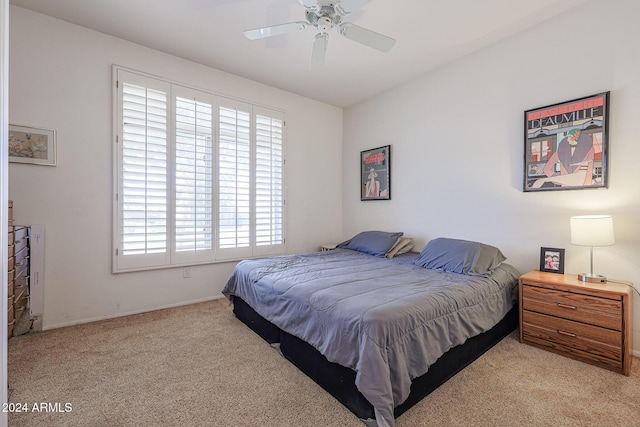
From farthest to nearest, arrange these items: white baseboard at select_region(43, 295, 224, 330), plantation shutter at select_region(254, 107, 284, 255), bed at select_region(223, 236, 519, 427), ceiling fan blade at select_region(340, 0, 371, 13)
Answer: plantation shutter at select_region(254, 107, 284, 255) → white baseboard at select_region(43, 295, 224, 330) → ceiling fan blade at select_region(340, 0, 371, 13) → bed at select_region(223, 236, 519, 427)

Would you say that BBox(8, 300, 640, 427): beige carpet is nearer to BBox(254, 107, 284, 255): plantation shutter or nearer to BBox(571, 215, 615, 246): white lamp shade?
BBox(571, 215, 615, 246): white lamp shade

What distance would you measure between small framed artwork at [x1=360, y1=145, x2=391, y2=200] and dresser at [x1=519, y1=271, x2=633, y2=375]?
6.91ft

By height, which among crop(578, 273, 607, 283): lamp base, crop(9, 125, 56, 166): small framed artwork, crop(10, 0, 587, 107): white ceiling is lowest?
crop(578, 273, 607, 283): lamp base

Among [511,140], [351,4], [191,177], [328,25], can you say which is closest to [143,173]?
[191,177]

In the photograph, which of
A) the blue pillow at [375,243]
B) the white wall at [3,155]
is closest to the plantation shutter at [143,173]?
the white wall at [3,155]

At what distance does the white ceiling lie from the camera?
7.90 ft

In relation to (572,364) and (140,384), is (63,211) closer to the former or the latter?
(140,384)

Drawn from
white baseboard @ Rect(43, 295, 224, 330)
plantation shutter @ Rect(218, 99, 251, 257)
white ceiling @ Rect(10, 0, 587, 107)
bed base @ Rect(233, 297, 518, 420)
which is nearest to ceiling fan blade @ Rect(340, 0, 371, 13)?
white ceiling @ Rect(10, 0, 587, 107)

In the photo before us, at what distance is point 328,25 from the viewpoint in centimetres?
219

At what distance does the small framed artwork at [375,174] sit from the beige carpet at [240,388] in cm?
235

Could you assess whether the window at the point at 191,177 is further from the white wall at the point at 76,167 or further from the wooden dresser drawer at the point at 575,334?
the wooden dresser drawer at the point at 575,334

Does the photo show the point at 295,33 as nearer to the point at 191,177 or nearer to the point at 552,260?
the point at 191,177

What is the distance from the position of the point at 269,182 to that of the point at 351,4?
2448mm

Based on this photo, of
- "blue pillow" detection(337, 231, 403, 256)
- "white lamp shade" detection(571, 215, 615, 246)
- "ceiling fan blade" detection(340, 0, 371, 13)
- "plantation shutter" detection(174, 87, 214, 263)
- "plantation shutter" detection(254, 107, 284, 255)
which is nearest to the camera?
"ceiling fan blade" detection(340, 0, 371, 13)
